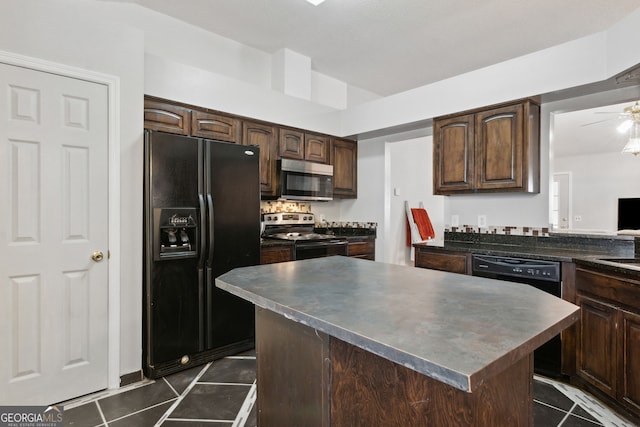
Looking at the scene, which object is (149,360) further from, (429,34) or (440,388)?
(429,34)

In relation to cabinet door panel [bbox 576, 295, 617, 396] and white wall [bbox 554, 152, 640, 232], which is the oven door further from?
white wall [bbox 554, 152, 640, 232]

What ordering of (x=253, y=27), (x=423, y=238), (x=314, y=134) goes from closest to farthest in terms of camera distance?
(x=253, y=27)
(x=314, y=134)
(x=423, y=238)

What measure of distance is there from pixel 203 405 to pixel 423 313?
1765 millimetres

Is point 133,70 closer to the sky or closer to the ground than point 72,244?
closer to the sky

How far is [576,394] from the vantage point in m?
2.23

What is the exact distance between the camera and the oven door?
352 cm

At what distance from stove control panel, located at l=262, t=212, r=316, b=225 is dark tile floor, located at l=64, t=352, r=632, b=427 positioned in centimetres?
180

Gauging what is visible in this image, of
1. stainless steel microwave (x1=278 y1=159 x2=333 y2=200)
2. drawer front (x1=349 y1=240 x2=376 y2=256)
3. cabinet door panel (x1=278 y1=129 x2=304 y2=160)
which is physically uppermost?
cabinet door panel (x1=278 y1=129 x2=304 y2=160)

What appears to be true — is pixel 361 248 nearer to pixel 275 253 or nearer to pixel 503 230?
pixel 275 253

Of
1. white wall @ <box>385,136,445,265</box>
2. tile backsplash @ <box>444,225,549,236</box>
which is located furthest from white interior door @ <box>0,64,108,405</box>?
white wall @ <box>385,136,445,265</box>

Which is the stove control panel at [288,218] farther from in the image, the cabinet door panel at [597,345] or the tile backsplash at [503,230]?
the cabinet door panel at [597,345]

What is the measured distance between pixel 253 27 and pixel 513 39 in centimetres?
267

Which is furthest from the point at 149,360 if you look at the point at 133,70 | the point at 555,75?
the point at 555,75

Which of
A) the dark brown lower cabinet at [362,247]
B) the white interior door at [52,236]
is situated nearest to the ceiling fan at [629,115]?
the dark brown lower cabinet at [362,247]
